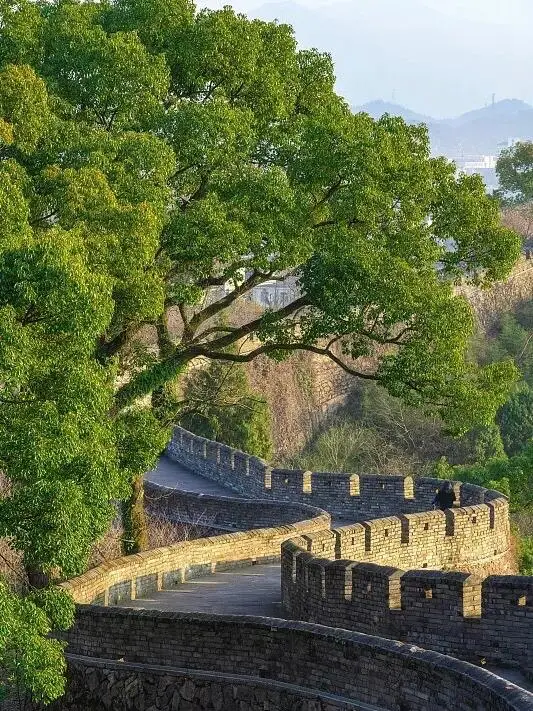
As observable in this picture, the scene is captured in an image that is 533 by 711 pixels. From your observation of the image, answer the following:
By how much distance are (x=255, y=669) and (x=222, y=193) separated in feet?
26.6

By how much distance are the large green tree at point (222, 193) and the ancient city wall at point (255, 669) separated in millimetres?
1595

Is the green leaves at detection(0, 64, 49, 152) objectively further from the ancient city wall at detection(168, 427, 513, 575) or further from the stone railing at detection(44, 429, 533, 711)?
the ancient city wall at detection(168, 427, 513, 575)

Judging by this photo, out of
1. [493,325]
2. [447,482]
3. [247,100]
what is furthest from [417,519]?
[493,325]

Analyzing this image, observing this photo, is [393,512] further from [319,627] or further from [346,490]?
[319,627]

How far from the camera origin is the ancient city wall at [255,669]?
14.9 metres

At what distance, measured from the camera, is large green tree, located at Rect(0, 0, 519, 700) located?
21953mm

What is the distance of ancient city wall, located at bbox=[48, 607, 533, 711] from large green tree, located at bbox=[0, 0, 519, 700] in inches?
62.8

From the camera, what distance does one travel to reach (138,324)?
80.4 feet

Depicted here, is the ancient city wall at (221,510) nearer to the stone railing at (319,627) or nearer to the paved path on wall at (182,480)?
the paved path on wall at (182,480)

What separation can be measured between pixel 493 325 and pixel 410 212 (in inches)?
1588

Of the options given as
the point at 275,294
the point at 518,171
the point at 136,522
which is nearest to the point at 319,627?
the point at 136,522

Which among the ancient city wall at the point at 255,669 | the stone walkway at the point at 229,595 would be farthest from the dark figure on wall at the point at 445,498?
the ancient city wall at the point at 255,669

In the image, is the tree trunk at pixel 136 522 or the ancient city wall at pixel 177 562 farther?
the tree trunk at pixel 136 522

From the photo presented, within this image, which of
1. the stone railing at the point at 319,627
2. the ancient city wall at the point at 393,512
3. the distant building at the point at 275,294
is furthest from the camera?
the distant building at the point at 275,294
